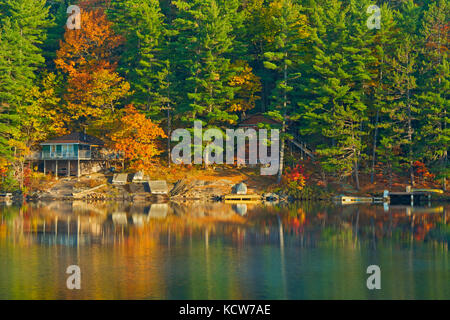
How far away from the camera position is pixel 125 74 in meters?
77.0

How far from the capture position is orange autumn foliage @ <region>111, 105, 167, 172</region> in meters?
66.1

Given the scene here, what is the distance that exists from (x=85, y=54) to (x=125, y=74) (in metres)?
6.72

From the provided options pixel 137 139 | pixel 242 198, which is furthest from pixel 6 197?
pixel 242 198

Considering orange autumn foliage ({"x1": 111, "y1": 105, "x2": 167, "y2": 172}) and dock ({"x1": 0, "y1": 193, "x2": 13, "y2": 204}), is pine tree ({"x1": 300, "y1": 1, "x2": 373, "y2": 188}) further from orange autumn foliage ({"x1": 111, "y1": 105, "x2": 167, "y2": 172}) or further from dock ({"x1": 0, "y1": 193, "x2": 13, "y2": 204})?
dock ({"x1": 0, "y1": 193, "x2": 13, "y2": 204})

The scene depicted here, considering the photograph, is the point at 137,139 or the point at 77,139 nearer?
the point at 137,139

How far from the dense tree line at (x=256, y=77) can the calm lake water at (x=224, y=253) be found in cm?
1442

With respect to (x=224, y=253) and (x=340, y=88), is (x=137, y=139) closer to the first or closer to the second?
(x=340, y=88)

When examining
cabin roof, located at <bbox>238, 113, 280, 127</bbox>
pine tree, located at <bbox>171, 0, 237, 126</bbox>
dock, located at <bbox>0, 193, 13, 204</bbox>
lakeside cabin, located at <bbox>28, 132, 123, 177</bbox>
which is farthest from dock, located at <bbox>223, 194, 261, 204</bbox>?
dock, located at <bbox>0, 193, 13, 204</bbox>

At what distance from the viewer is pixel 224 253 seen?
103ft

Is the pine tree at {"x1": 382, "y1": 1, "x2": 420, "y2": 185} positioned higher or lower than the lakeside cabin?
higher

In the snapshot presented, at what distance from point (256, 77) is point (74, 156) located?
77.3 ft

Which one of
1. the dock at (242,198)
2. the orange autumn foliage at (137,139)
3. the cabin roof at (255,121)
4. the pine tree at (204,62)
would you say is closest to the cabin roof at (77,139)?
the orange autumn foliage at (137,139)

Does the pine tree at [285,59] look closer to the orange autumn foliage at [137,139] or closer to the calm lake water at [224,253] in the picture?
the orange autumn foliage at [137,139]
